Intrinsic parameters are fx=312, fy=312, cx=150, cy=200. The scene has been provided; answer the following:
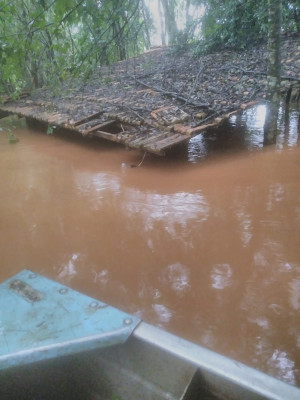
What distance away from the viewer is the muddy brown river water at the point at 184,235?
2822 mm

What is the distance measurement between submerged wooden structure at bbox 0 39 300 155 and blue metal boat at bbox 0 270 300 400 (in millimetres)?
3341

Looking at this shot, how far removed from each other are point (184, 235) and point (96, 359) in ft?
8.08

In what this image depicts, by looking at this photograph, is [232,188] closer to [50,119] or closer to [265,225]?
[265,225]

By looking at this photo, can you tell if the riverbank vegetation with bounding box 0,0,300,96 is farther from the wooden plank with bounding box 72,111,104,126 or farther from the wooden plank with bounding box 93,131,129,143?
the wooden plank with bounding box 93,131,129,143

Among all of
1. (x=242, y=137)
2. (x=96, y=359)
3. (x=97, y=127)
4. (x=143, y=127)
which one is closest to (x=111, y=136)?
(x=97, y=127)

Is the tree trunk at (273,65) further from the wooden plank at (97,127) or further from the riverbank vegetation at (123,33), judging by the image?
the wooden plank at (97,127)

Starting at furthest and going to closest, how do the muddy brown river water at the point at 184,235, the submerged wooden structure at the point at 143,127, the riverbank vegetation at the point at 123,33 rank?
the submerged wooden structure at the point at 143,127 < the riverbank vegetation at the point at 123,33 < the muddy brown river water at the point at 184,235

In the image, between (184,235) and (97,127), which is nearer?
(184,235)

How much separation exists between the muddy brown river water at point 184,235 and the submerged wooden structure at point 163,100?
2.36ft

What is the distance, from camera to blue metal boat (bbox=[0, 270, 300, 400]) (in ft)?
4.59

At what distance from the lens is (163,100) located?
6551 millimetres

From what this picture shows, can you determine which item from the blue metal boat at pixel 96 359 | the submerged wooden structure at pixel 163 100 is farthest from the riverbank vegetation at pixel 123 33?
the blue metal boat at pixel 96 359

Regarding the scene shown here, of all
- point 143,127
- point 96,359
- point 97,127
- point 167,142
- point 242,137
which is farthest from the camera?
point 242,137

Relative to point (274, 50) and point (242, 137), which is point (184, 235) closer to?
point (274, 50)
